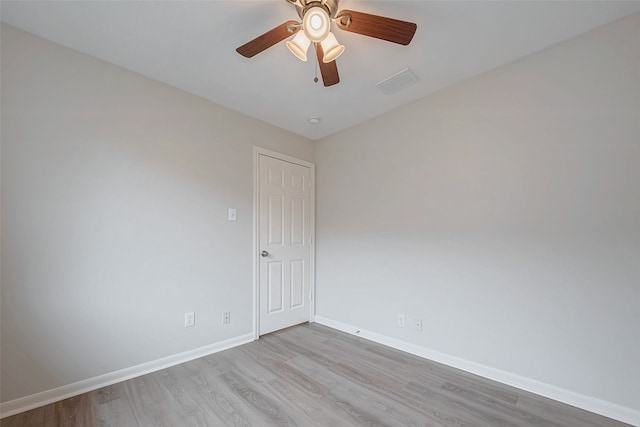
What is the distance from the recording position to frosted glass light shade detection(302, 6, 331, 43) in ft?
4.44

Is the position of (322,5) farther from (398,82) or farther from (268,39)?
(398,82)

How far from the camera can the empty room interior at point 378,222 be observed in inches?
64.8

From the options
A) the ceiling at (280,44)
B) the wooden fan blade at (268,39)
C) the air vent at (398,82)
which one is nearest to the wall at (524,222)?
the ceiling at (280,44)

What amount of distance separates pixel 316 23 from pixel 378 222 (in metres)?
1.95

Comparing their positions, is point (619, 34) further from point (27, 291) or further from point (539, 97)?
point (27, 291)

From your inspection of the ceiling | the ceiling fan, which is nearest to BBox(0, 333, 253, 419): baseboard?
the ceiling

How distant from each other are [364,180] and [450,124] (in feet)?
3.32

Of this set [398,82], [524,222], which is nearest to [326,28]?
[398,82]

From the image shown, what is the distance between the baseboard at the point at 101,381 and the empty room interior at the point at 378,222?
0.01m

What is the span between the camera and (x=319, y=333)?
10.0 ft

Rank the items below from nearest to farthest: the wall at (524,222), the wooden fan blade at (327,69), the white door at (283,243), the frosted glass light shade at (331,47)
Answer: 1. the frosted glass light shade at (331,47)
2. the wooden fan blade at (327,69)
3. the wall at (524,222)
4. the white door at (283,243)

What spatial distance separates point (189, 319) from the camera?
240 centimetres

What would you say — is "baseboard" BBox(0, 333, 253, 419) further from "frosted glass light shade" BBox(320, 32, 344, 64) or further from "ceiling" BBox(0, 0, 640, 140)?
"frosted glass light shade" BBox(320, 32, 344, 64)

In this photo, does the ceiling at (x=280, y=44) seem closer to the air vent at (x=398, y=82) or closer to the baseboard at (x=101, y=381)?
the air vent at (x=398, y=82)
